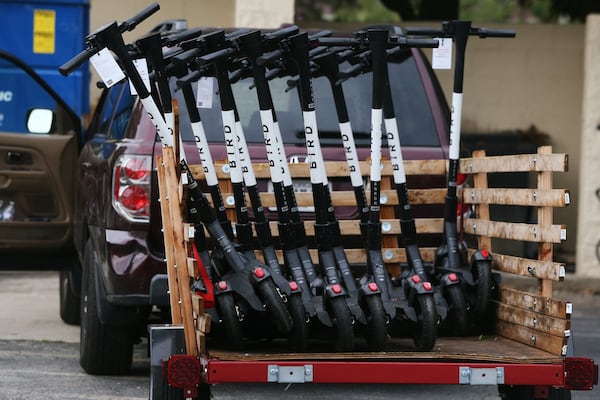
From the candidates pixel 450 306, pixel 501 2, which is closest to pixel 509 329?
pixel 450 306

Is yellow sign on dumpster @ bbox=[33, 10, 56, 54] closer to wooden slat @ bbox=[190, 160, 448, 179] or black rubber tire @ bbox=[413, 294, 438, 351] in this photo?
wooden slat @ bbox=[190, 160, 448, 179]

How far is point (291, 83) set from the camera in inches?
254

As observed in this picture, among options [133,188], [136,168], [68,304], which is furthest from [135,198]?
[68,304]

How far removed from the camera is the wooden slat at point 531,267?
556cm

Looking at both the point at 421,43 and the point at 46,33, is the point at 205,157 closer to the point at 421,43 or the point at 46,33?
the point at 421,43

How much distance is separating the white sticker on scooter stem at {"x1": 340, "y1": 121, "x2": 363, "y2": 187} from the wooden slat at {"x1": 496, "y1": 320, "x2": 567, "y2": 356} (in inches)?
37.7

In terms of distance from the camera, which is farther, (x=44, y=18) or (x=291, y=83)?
(x=44, y=18)

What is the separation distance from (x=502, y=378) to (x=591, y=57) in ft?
26.1

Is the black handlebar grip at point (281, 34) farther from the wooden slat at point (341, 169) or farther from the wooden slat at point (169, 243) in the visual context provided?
the wooden slat at point (341, 169)

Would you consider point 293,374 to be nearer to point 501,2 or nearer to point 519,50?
point 519,50

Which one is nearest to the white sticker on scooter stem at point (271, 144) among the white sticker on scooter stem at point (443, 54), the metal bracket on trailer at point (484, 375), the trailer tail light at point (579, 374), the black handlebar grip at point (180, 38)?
the black handlebar grip at point (180, 38)

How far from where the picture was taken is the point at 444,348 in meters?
5.74

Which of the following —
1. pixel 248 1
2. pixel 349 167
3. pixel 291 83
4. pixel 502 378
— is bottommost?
pixel 502 378

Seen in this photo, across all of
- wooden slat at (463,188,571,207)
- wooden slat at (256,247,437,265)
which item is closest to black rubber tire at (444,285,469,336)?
wooden slat at (463,188,571,207)
